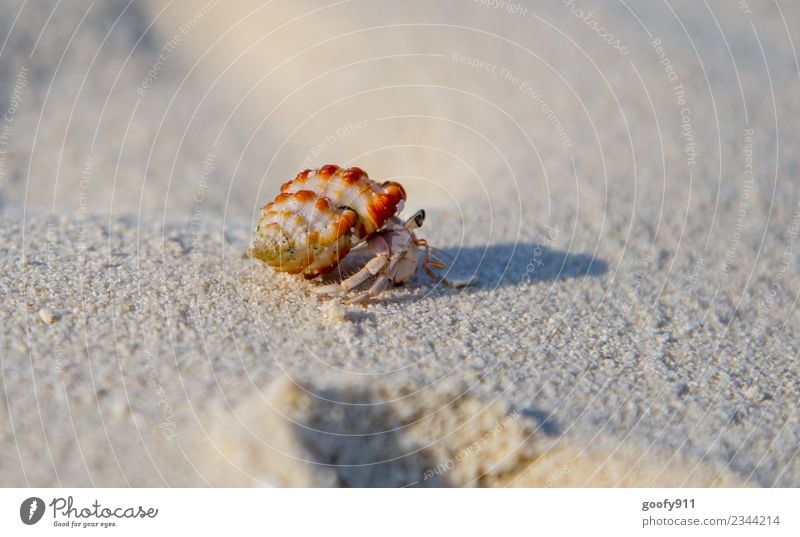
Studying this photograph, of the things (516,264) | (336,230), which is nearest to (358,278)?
(336,230)

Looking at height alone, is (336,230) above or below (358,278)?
above

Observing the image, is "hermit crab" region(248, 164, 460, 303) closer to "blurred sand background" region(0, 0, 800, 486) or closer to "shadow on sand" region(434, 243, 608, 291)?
"blurred sand background" region(0, 0, 800, 486)

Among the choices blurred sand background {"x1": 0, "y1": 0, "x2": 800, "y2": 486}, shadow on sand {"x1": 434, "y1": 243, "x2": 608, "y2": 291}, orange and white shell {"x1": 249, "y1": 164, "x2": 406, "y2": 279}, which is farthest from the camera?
shadow on sand {"x1": 434, "y1": 243, "x2": 608, "y2": 291}

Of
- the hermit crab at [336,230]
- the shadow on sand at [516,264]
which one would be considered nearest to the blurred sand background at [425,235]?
the shadow on sand at [516,264]

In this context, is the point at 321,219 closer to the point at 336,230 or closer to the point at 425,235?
the point at 336,230

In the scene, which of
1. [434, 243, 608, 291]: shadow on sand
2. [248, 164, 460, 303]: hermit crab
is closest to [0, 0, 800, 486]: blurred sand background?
[434, 243, 608, 291]: shadow on sand

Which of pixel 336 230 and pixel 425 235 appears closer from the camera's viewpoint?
pixel 336 230
